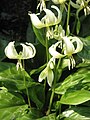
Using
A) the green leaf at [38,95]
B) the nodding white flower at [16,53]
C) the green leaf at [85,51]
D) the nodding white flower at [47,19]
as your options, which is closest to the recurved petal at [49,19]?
the nodding white flower at [47,19]

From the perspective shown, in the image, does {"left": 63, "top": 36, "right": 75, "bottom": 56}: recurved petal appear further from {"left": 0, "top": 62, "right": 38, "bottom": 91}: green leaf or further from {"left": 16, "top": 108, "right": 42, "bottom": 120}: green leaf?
{"left": 16, "top": 108, "right": 42, "bottom": 120}: green leaf

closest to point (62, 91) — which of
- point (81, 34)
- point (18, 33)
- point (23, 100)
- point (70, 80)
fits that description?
point (70, 80)

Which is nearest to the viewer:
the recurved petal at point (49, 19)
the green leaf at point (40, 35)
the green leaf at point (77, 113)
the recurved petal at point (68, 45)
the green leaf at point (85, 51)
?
the recurved petal at point (68, 45)

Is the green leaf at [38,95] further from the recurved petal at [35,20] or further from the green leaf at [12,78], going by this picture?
the recurved petal at [35,20]

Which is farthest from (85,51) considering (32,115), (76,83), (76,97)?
(32,115)

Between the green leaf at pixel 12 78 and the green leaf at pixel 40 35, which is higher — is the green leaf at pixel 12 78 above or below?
below

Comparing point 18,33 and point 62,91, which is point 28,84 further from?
point 18,33
